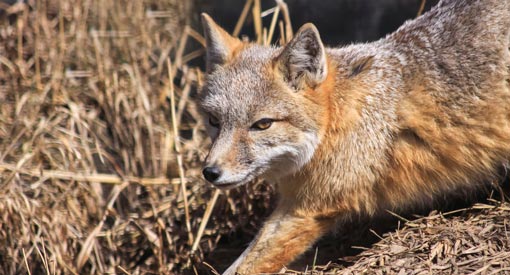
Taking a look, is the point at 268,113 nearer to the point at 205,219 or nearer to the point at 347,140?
the point at 347,140

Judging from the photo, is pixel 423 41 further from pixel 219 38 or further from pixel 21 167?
pixel 21 167

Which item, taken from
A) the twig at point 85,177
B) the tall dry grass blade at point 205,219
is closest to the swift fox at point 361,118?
the tall dry grass blade at point 205,219

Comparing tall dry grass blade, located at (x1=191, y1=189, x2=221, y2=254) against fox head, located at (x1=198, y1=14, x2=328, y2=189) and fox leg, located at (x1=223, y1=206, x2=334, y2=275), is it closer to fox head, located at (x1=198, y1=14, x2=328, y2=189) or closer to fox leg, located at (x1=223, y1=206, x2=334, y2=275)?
fox leg, located at (x1=223, y1=206, x2=334, y2=275)

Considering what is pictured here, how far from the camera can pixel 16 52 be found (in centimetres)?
683

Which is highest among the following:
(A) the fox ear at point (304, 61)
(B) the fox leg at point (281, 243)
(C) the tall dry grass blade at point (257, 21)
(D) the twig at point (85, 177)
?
(C) the tall dry grass blade at point (257, 21)

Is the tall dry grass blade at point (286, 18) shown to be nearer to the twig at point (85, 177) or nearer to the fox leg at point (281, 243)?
the twig at point (85, 177)

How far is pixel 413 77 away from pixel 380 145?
52 centimetres

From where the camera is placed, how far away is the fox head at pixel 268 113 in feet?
13.4

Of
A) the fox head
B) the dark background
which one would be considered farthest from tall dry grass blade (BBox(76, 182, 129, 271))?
the dark background

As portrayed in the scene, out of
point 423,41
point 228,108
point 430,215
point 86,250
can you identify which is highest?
point 423,41

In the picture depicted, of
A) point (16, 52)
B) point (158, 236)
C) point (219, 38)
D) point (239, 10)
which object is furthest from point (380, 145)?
point (16, 52)

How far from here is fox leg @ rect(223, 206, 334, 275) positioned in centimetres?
441

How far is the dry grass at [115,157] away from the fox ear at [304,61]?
1211 mm

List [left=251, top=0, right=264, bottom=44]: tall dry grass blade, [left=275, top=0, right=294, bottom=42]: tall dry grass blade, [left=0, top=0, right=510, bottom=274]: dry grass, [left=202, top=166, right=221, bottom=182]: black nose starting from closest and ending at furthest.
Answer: [left=202, top=166, right=221, bottom=182]: black nose, [left=0, top=0, right=510, bottom=274]: dry grass, [left=275, top=0, right=294, bottom=42]: tall dry grass blade, [left=251, top=0, right=264, bottom=44]: tall dry grass blade
